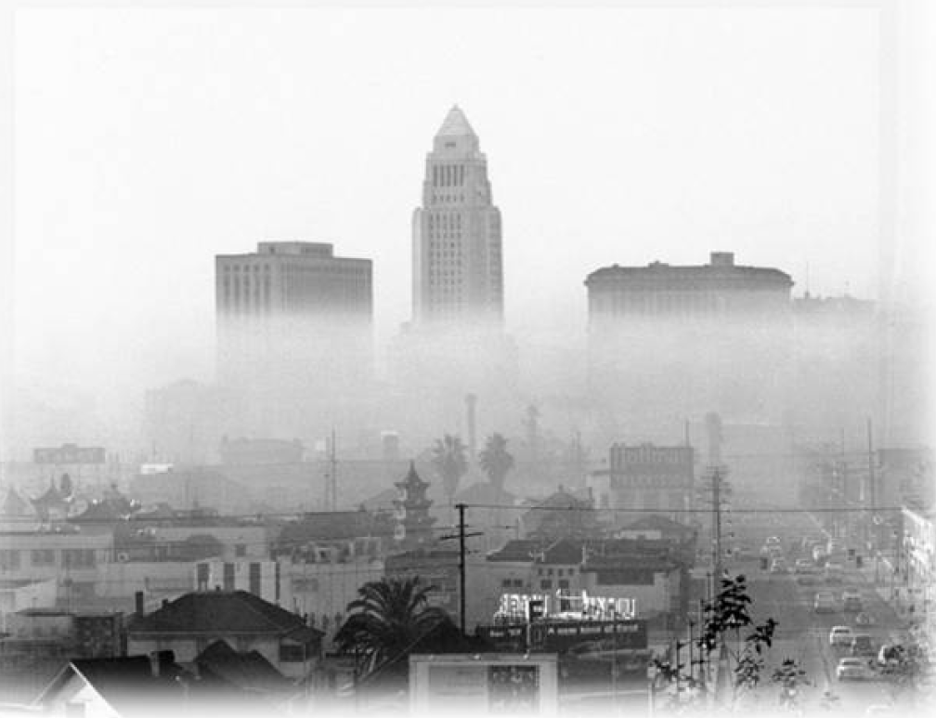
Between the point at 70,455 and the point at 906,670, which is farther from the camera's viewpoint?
the point at 70,455

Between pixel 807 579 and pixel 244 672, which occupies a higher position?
pixel 807 579

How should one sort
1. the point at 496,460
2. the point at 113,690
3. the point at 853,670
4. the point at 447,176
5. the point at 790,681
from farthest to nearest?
1. the point at 496,460
2. the point at 447,176
3. the point at 853,670
4. the point at 790,681
5. the point at 113,690

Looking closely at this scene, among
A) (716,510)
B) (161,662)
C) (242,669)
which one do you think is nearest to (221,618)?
(242,669)

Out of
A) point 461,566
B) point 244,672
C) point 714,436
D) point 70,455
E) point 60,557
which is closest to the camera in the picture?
point 244,672

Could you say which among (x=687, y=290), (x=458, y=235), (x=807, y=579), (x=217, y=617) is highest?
(x=458, y=235)

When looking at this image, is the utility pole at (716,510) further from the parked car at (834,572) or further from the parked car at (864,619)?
the parked car at (864,619)

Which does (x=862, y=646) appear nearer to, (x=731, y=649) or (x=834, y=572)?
(x=731, y=649)

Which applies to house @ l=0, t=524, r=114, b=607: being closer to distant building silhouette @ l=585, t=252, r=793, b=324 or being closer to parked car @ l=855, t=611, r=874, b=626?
distant building silhouette @ l=585, t=252, r=793, b=324
